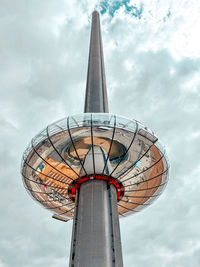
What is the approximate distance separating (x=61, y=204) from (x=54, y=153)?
5.95 meters

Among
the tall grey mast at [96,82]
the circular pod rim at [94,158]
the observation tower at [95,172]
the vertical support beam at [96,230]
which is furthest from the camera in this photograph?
the tall grey mast at [96,82]

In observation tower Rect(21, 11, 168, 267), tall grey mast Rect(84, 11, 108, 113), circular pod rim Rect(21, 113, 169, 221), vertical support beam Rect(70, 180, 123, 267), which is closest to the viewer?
vertical support beam Rect(70, 180, 123, 267)

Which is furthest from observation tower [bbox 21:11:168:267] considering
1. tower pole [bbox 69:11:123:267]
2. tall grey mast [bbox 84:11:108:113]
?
tall grey mast [bbox 84:11:108:113]

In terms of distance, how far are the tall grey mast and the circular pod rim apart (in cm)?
766

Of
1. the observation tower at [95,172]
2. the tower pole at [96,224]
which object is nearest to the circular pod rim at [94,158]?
the observation tower at [95,172]

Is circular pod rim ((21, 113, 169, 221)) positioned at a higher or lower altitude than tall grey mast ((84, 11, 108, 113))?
lower

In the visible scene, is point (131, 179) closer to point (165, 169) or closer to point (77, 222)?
point (165, 169)

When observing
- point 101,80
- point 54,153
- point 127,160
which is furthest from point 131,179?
point 101,80

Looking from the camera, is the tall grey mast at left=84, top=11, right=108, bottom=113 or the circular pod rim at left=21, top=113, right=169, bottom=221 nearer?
the circular pod rim at left=21, top=113, right=169, bottom=221

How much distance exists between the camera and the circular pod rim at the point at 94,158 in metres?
16.0

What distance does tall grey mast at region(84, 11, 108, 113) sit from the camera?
25.0 metres

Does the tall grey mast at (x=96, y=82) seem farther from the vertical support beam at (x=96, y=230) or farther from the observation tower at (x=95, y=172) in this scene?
the vertical support beam at (x=96, y=230)

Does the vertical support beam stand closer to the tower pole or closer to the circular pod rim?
the tower pole

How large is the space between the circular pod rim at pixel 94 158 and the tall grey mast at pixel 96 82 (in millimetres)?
7656
